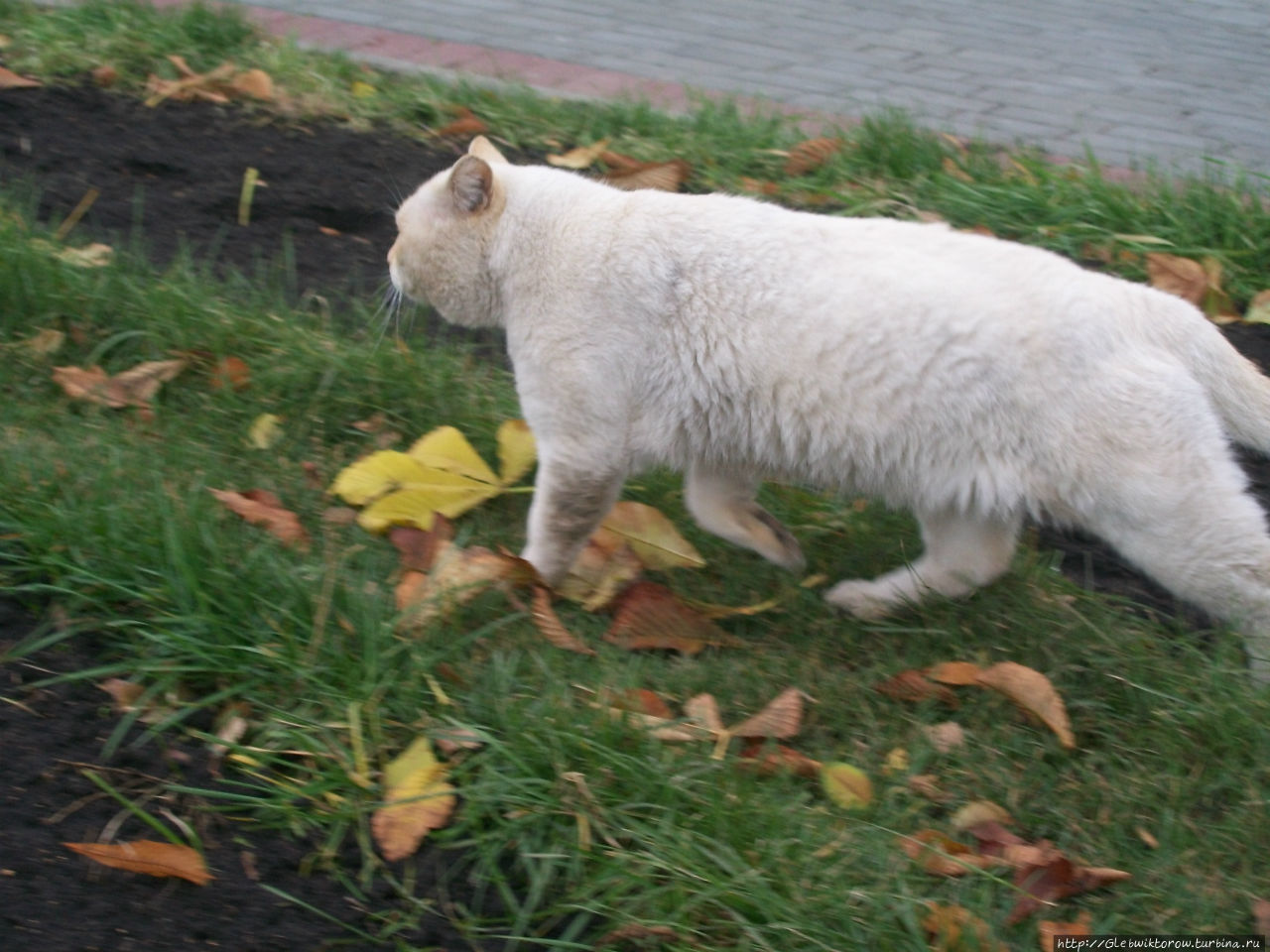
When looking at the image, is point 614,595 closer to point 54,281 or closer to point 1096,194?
point 54,281

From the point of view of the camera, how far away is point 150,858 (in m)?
2.55

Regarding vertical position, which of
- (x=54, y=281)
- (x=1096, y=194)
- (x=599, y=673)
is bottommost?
(x=599, y=673)

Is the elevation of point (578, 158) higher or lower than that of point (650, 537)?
higher

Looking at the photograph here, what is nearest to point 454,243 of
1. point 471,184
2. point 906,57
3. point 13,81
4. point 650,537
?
point 471,184

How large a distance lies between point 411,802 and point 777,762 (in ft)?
2.67

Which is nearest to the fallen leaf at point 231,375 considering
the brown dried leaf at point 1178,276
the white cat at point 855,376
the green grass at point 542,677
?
the green grass at point 542,677

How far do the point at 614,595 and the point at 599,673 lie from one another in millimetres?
407

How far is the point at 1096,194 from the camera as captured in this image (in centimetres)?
549

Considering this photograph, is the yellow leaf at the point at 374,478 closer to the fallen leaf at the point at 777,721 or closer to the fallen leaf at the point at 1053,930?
the fallen leaf at the point at 777,721

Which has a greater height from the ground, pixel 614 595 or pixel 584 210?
pixel 584 210

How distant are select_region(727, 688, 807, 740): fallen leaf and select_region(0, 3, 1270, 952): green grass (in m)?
0.08

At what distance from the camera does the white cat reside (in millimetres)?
3113

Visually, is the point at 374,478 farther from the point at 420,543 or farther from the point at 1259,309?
the point at 1259,309

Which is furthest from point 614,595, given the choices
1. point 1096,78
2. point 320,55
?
point 1096,78
